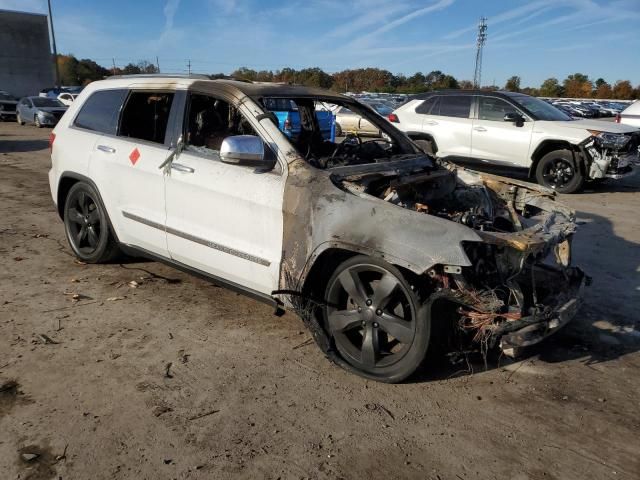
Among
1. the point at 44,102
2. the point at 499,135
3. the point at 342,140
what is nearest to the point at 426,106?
the point at 499,135

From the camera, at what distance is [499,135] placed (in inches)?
396

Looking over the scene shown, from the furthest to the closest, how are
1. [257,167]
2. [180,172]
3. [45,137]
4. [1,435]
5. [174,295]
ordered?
[45,137], [174,295], [180,172], [257,167], [1,435]

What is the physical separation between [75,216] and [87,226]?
0.19 metres

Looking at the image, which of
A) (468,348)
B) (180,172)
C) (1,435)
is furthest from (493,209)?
(1,435)

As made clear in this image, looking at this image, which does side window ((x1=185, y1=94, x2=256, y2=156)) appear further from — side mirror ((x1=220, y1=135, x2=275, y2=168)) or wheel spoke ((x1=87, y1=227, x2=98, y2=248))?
wheel spoke ((x1=87, y1=227, x2=98, y2=248))

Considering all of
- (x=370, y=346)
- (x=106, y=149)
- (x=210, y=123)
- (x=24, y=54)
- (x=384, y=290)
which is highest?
(x=24, y=54)

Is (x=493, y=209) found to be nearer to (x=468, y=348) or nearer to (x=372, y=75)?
(x=468, y=348)

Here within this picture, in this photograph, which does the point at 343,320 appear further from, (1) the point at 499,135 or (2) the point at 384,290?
(1) the point at 499,135

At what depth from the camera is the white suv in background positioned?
9367mm

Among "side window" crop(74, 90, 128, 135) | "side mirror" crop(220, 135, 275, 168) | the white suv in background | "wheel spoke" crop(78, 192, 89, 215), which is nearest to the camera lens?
"side mirror" crop(220, 135, 275, 168)

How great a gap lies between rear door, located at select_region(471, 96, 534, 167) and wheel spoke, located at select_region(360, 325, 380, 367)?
772 cm

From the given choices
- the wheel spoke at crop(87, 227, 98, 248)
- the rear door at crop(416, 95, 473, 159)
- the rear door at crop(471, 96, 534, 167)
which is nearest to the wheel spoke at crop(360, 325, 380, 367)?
the wheel spoke at crop(87, 227, 98, 248)

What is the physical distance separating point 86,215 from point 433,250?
3.65 metres

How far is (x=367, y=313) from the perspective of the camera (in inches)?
130
